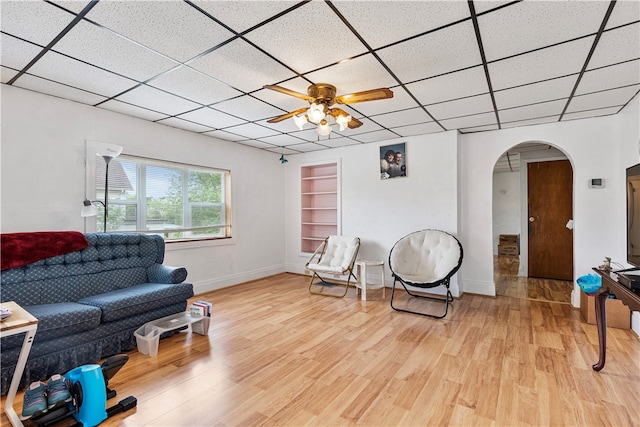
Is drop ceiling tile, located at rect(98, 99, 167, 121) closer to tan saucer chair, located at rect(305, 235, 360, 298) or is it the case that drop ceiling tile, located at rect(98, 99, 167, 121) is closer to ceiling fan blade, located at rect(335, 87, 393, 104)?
ceiling fan blade, located at rect(335, 87, 393, 104)

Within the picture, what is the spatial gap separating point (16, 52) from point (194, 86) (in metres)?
1.23

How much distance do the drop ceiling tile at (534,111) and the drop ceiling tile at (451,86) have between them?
83cm

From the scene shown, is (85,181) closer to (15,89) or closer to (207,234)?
(15,89)

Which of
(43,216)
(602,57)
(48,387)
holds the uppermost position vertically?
(602,57)

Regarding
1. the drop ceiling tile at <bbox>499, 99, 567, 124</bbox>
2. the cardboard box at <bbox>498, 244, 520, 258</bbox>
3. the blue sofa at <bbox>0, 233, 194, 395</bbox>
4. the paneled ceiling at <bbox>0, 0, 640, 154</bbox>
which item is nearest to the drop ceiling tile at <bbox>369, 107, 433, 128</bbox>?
the paneled ceiling at <bbox>0, 0, 640, 154</bbox>

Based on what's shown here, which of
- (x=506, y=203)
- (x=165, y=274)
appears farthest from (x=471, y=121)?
(x=506, y=203)

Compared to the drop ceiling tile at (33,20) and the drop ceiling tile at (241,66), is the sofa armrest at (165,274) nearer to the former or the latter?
the drop ceiling tile at (241,66)

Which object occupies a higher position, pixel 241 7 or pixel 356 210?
pixel 241 7

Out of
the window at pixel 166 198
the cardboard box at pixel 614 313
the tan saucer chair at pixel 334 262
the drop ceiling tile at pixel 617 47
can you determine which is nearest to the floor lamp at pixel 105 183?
the window at pixel 166 198

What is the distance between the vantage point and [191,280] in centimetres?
447

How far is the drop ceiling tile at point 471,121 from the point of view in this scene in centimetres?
374

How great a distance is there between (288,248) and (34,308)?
163 inches

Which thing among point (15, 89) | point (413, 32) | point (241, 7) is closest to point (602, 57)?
point (413, 32)

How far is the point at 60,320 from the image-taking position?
7.36 feet
